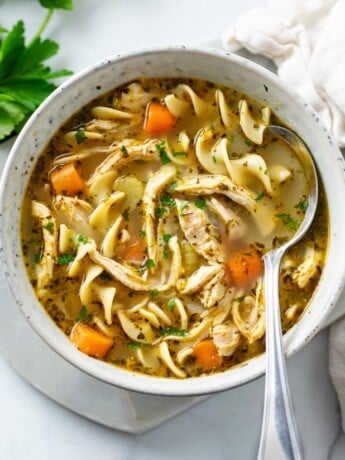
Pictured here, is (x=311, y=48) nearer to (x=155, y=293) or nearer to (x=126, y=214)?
(x=126, y=214)

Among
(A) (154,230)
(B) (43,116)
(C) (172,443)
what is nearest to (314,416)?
(C) (172,443)

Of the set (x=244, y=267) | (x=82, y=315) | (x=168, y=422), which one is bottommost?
(x=168, y=422)

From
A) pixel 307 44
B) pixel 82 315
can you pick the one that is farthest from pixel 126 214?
pixel 307 44

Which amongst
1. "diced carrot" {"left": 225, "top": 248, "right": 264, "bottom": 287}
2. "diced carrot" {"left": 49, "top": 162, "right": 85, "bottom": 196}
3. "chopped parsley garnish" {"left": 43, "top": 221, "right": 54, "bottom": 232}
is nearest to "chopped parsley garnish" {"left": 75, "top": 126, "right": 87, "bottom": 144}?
"diced carrot" {"left": 49, "top": 162, "right": 85, "bottom": 196}

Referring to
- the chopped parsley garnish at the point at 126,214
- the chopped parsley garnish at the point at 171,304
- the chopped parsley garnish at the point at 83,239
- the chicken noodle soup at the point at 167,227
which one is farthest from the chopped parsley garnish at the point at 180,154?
the chopped parsley garnish at the point at 171,304

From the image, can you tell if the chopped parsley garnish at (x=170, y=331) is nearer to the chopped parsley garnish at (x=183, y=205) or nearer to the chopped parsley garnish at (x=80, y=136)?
the chopped parsley garnish at (x=183, y=205)

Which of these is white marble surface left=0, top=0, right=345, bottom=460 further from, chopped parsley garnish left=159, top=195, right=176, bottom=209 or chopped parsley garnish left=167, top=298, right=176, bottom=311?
chopped parsley garnish left=159, top=195, right=176, bottom=209

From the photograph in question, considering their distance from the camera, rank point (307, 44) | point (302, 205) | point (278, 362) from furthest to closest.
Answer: point (307, 44)
point (302, 205)
point (278, 362)
